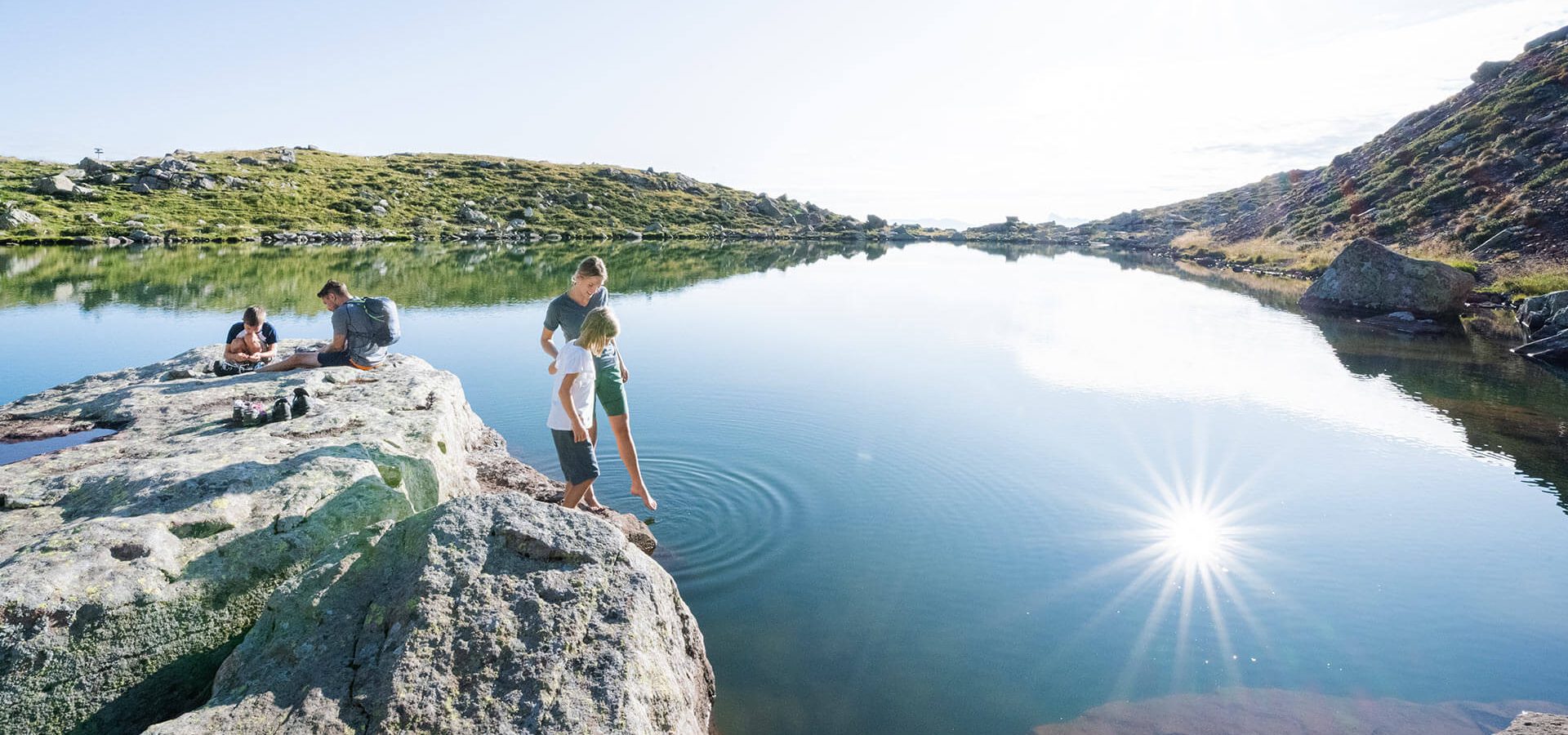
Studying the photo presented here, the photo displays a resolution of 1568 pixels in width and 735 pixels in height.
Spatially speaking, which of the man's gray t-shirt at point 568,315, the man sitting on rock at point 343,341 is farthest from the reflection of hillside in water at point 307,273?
the man's gray t-shirt at point 568,315

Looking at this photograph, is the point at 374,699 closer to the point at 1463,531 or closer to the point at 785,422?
Answer: the point at 785,422

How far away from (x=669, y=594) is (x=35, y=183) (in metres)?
117

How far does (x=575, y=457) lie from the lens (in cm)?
934

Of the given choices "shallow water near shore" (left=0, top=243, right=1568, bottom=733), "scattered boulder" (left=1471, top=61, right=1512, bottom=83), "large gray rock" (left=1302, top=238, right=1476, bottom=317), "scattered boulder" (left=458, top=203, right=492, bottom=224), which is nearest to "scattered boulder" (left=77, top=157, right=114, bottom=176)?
"scattered boulder" (left=458, top=203, right=492, bottom=224)

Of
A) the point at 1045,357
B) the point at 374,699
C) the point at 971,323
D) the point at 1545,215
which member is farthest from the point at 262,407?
the point at 1545,215

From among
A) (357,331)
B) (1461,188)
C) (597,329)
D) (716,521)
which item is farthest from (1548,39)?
(357,331)

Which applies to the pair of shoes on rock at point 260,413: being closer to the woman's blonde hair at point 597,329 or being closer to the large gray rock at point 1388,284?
the woman's blonde hair at point 597,329

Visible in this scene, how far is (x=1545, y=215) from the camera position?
4381 cm

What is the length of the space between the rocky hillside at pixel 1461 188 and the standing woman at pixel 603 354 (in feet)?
Answer: 165

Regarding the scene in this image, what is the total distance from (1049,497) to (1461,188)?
218ft

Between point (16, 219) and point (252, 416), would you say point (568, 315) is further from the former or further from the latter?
point (16, 219)

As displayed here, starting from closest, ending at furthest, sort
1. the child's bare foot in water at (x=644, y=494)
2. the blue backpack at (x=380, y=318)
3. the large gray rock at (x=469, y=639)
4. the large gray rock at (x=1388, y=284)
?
the large gray rock at (x=469, y=639) → the child's bare foot in water at (x=644, y=494) → the blue backpack at (x=380, y=318) → the large gray rock at (x=1388, y=284)

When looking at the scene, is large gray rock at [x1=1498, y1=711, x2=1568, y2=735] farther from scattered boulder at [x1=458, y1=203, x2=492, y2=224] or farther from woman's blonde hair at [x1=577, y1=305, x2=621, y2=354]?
scattered boulder at [x1=458, y1=203, x2=492, y2=224]

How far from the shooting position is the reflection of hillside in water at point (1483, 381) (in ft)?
53.3
